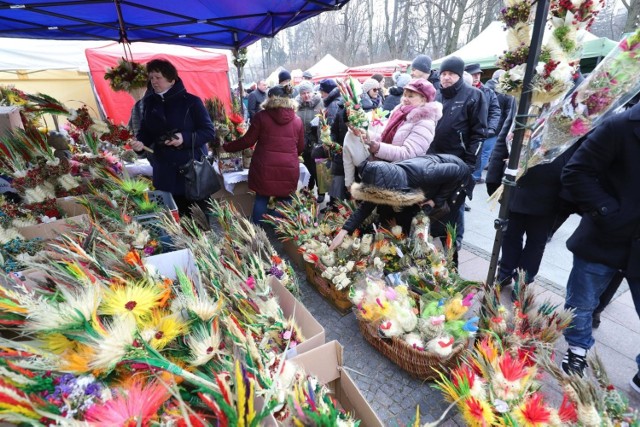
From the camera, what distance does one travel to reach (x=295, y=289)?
2283 mm

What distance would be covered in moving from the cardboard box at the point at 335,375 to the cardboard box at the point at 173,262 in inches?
30.9

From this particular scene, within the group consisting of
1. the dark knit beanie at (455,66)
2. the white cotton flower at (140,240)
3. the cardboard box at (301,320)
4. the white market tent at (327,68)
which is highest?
the white market tent at (327,68)

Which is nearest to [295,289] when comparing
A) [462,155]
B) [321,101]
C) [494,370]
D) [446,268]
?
[446,268]

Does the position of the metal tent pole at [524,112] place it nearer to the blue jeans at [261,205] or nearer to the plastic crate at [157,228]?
the plastic crate at [157,228]

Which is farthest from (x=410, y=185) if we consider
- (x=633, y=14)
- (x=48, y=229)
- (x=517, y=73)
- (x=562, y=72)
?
(x=633, y=14)

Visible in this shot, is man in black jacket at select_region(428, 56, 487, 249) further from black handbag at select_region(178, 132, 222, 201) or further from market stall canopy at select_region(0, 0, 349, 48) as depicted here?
black handbag at select_region(178, 132, 222, 201)

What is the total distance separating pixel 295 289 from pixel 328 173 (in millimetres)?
2161

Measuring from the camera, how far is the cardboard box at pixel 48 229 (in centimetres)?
211

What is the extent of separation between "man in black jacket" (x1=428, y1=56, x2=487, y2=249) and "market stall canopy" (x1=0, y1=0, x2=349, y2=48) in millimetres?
1143

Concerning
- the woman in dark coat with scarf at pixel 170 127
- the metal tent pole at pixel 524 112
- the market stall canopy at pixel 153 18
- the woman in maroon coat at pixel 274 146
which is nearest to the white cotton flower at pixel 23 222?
the woman in dark coat with scarf at pixel 170 127

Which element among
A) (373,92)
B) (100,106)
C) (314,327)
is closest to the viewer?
(314,327)

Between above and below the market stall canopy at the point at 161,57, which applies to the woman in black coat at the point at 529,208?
below

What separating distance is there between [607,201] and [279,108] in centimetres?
254

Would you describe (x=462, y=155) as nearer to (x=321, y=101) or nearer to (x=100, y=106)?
(x=321, y=101)
